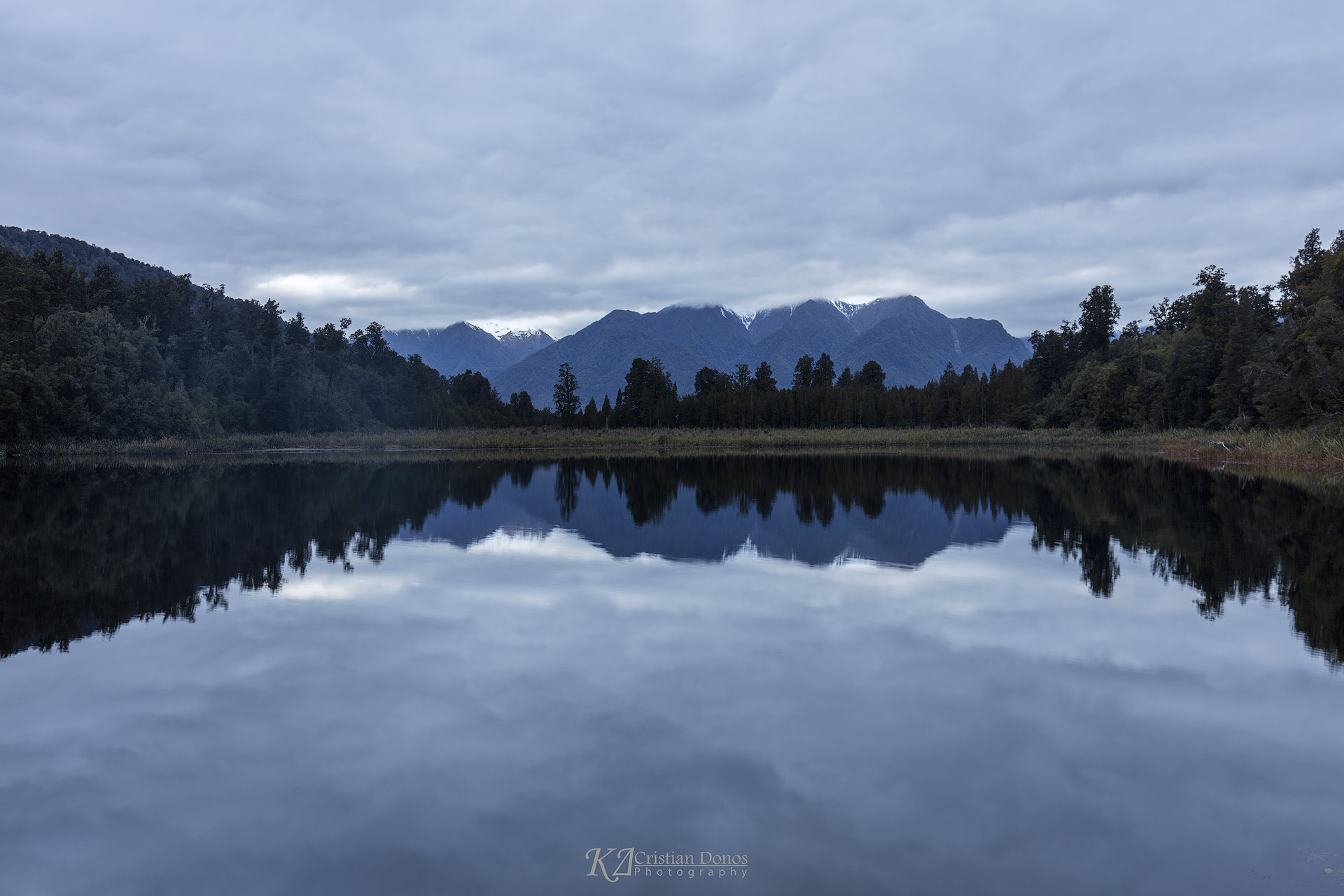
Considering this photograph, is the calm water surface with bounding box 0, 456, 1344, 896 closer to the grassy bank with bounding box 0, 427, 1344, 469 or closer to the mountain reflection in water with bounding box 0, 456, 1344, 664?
the mountain reflection in water with bounding box 0, 456, 1344, 664

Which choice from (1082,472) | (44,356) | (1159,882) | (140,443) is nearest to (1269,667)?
(1159,882)

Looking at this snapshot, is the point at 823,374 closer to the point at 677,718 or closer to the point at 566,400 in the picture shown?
the point at 566,400

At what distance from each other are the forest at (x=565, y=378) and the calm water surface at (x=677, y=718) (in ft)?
122

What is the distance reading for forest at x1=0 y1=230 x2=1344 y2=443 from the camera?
145 feet

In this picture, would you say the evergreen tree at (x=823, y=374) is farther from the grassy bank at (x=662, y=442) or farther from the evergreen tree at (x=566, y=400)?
the evergreen tree at (x=566, y=400)

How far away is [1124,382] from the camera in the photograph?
69062 millimetres

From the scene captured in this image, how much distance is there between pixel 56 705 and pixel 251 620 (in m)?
2.71

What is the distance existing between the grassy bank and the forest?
1569 millimetres

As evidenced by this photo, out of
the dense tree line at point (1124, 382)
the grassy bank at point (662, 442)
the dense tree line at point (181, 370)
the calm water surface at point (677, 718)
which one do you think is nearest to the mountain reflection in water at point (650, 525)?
the calm water surface at point (677, 718)

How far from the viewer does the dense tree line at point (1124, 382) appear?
3975 centimetres

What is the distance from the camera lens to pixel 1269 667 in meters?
6.98

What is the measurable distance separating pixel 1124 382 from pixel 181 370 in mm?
88486

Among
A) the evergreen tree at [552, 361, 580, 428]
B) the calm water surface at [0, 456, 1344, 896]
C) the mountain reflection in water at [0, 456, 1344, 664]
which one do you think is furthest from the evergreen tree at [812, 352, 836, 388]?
the calm water surface at [0, 456, 1344, 896]

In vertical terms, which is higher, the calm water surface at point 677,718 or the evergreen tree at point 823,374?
the evergreen tree at point 823,374
